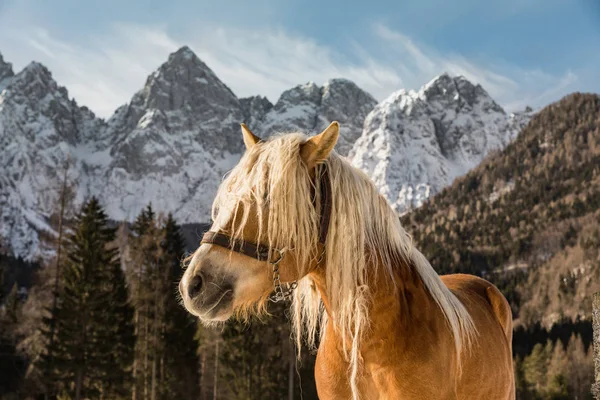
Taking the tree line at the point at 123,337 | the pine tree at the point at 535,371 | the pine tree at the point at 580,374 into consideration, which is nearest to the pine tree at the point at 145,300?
the tree line at the point at 123,337

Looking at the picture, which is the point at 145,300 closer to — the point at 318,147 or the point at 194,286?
the point at 194,286

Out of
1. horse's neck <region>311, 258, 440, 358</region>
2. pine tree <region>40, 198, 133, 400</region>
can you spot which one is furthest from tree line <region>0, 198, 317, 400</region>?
horse's neck <region>311, 258, 440, 358</region>

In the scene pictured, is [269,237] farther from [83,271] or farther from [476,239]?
[476,239]

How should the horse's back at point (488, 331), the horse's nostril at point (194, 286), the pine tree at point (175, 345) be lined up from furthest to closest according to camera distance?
the pine tree at point (175, 345)
the horse's back at point (488, 331)
the horse's nostril at point (194, 286)

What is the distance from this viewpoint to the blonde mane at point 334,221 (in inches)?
93.4

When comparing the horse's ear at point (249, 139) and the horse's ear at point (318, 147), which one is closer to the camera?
the horse's ear at point (318, 147)

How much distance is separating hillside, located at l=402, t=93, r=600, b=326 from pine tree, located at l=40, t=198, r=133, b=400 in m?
88.0

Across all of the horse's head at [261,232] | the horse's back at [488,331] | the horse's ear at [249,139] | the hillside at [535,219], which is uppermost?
the hillside at [535,219]

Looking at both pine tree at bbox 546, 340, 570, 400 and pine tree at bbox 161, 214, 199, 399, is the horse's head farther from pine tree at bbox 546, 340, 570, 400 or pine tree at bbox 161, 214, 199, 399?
pine tree at bbox 546, 340, 570, 400

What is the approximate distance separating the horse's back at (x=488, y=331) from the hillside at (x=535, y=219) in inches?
3943

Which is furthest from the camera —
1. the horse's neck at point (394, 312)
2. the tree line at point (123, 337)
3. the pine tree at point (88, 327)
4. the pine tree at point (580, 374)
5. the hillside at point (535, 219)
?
the hillside at point (535, 219)

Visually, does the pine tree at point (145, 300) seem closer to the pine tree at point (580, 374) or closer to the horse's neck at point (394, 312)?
the horse's neck at point (394, 312)

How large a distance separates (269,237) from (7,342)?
42413 millimetres

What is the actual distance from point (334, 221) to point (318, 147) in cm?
37
